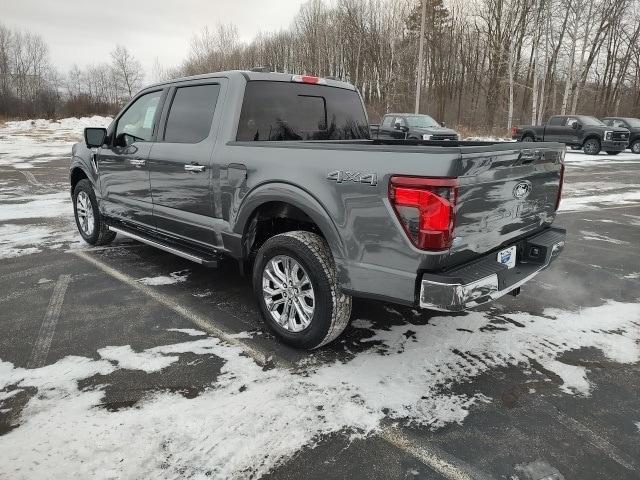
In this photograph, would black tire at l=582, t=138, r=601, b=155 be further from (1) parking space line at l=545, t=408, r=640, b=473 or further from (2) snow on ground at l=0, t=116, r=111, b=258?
(1) parking space line at l=545, t=408, r=640, b=473

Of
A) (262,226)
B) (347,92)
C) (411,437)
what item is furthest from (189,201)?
(411,437)

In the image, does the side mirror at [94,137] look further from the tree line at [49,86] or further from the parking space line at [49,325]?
the tree line at [49,86]

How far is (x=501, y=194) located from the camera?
2861 mm

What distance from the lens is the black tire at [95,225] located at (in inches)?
222

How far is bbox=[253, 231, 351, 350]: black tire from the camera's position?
9.82 feet

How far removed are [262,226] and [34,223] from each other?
5071mm

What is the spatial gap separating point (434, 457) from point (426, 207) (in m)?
1.25

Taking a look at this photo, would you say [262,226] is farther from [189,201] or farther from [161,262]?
[161,262]

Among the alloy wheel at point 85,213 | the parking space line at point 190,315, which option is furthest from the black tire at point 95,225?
the parking space line at point 190,315

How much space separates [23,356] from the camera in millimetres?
3160

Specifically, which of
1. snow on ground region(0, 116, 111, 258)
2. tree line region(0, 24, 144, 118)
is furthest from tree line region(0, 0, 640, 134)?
snow on ground region(0, 116, 111, 258)

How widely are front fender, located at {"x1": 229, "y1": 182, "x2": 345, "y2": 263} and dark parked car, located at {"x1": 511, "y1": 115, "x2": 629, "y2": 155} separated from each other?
67.2 ft

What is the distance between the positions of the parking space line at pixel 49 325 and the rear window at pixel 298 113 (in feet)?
6.79

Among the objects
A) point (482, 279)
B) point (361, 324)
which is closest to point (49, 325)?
point (361, 324)
